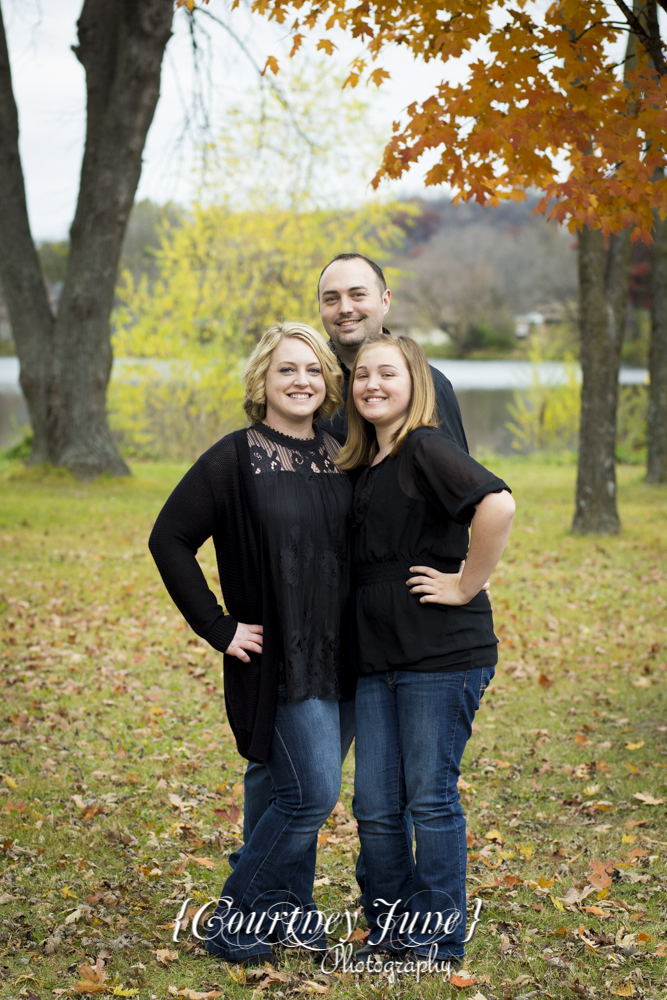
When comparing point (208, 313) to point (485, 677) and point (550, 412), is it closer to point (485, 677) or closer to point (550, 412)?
point (550, 412)

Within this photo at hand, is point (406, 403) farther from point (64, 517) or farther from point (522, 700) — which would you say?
point (64, 517)

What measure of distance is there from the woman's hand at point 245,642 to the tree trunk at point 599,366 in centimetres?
864

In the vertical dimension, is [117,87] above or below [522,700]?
above

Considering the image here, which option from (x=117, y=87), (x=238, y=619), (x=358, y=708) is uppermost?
(x=117, y=87)

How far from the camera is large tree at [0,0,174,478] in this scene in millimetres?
12508

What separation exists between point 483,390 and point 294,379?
103 ft

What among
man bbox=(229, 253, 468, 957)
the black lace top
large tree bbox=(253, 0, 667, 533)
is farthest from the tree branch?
the black lace top

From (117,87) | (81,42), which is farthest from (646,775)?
(81,42)

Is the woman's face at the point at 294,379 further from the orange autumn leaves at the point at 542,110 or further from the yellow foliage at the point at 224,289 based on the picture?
the yellow foliage at the point at 224,289

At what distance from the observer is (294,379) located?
293 cm

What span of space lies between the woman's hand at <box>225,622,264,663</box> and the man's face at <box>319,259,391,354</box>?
1.44 m

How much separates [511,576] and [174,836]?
5.82 m

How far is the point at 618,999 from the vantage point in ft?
9.43

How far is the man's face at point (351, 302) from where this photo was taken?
147 inches
